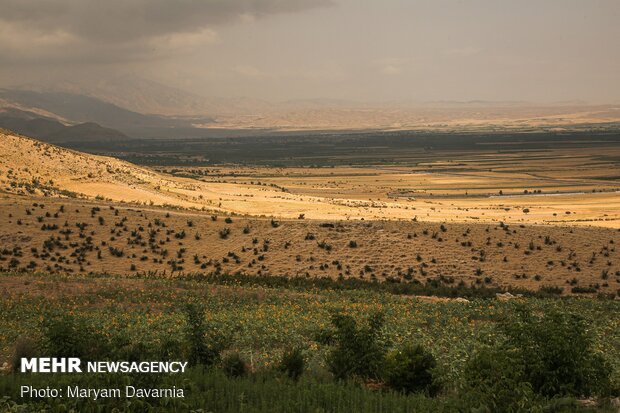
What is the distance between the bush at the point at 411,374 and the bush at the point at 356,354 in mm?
350

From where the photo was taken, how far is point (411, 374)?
10.3m

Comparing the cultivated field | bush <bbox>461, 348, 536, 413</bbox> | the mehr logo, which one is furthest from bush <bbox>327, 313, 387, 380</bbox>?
the cultivated field

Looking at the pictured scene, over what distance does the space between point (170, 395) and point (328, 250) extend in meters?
29.6

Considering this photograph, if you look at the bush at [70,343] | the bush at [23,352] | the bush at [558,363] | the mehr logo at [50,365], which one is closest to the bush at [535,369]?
the bush at [558,363]

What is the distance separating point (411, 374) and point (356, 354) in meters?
1.12

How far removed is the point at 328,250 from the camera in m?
37.7

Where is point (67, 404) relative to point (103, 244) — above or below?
above

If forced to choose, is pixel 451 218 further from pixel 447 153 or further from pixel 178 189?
pixel 447 153

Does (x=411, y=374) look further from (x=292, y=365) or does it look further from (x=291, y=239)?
(x=291, y=239)

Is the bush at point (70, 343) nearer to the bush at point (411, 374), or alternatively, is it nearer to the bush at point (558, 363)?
the bush at point (411, 374)

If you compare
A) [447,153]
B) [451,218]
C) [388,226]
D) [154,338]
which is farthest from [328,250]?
[447,153]

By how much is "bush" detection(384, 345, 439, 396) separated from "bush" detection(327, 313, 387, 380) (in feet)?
1.15

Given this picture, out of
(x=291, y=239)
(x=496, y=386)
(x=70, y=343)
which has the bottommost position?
(x=291, y=239)

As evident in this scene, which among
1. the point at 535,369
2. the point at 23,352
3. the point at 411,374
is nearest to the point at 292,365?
the point at 411,374
